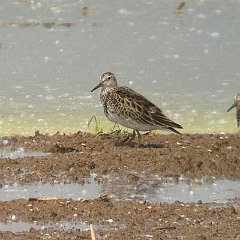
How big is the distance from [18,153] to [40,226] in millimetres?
3076

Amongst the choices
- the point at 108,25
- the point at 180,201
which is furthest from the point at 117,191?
the point at 108,25

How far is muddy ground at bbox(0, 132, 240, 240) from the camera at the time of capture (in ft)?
29.3

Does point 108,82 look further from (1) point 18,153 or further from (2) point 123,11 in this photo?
(2) point 123,11

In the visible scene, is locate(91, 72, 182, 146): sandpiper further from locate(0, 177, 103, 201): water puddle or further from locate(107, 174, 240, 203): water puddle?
locate(0, 177, 103, 201): water puddle

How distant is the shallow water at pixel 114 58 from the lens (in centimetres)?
1469

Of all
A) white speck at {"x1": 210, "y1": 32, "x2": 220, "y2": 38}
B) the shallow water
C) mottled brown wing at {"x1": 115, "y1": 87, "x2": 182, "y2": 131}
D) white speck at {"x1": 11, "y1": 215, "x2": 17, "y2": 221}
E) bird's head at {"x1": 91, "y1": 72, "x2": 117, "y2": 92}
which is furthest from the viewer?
white speck at {"x1": 210, "y1": 32, "x2": 220, "y2": 38}

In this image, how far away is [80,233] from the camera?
346 inches

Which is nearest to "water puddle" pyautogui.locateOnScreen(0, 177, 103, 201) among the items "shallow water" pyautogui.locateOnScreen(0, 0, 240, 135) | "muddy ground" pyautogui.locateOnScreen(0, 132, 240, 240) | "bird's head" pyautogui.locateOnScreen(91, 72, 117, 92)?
"muddy ground" pyautogui.locateOnScreen(0, 132, 240, 240)

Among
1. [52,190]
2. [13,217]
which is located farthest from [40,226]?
[52,190]

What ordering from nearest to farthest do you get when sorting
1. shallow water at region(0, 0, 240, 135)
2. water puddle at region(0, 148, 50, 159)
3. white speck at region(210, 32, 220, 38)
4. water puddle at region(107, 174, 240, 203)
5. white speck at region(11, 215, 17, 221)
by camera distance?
white speck at region(11, 215, 17, 221)
water puddle at region(107, 174, 240, 203)
water puddle at region(0, 148, 50, 159)
shallow water at region(0, 0, 240, 135)
white speck at region(210, 32, 220, 38)

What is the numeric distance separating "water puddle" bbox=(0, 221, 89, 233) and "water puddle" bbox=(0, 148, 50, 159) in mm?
2690

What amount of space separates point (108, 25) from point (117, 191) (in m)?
9.64

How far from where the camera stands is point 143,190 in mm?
10508

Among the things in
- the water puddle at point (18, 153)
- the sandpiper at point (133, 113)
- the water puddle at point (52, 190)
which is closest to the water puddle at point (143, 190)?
the water puddle at point (52, 190)
